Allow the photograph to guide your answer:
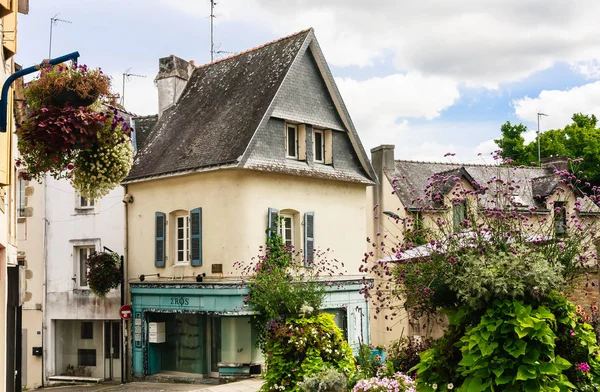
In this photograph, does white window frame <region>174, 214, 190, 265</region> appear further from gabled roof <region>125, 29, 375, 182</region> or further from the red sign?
the red sign

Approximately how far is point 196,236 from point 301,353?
296 inches

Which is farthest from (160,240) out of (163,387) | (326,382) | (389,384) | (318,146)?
(389,384)

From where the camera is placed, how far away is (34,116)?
7988 mm

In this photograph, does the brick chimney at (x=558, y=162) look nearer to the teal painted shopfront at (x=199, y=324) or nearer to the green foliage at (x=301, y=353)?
the teal painted shopfront at (x=199, y=324)

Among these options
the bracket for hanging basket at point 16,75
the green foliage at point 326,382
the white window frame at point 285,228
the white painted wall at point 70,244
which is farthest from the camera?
→ the white painted wall at point 70,244

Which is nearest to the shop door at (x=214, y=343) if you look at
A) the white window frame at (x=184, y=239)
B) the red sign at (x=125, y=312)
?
the white window frame at (x=184, y=239)

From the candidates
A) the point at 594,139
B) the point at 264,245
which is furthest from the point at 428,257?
the point at 594,139

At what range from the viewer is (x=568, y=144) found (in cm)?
4425

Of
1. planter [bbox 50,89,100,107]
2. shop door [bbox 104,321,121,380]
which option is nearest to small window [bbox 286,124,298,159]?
shop door [bbox 104,321,121,380]

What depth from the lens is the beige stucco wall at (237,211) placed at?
1920 centimetres

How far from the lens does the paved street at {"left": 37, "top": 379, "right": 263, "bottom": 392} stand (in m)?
17.5

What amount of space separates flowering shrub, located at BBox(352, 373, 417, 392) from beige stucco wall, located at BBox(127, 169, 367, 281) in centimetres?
903

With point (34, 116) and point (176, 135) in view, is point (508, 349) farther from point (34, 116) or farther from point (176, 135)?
point (176, 135)

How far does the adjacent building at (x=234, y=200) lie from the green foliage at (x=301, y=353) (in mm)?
5363
